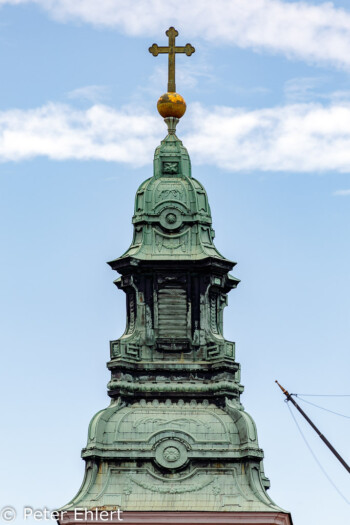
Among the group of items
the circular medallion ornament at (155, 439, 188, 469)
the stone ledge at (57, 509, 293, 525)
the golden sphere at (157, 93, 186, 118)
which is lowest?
the stone ledge at (57, 509, 293, 525)

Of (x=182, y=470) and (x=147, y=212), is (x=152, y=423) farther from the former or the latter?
(x=147, y=212)

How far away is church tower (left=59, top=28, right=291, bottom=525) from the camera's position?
421ft

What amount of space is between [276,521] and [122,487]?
28.2 ft

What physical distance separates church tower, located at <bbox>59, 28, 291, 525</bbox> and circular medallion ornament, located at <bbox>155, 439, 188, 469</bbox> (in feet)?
0.18

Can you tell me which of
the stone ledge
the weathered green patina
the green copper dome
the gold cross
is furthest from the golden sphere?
the stone ledge

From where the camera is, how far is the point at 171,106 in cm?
14100

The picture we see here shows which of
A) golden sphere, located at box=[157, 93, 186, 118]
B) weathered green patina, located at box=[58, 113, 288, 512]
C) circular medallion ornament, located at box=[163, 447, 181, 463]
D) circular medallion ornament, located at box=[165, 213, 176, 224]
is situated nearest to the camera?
weathered green patina, located at box=[58, 113, 288, 512]

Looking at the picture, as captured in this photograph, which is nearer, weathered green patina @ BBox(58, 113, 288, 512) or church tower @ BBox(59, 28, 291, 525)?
church tower @ BBox(59, 28, 291, 525)

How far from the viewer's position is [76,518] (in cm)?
12744

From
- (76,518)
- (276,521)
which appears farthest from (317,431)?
(76,518)

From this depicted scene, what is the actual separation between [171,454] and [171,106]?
22368 mm

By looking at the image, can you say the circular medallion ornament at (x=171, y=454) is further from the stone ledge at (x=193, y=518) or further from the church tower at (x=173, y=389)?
the stone ledge at (x=193, y=518)

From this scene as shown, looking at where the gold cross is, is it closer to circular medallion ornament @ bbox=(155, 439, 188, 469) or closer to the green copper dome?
the green copper dome

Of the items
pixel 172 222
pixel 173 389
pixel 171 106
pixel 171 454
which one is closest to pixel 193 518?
pixel 171 454
